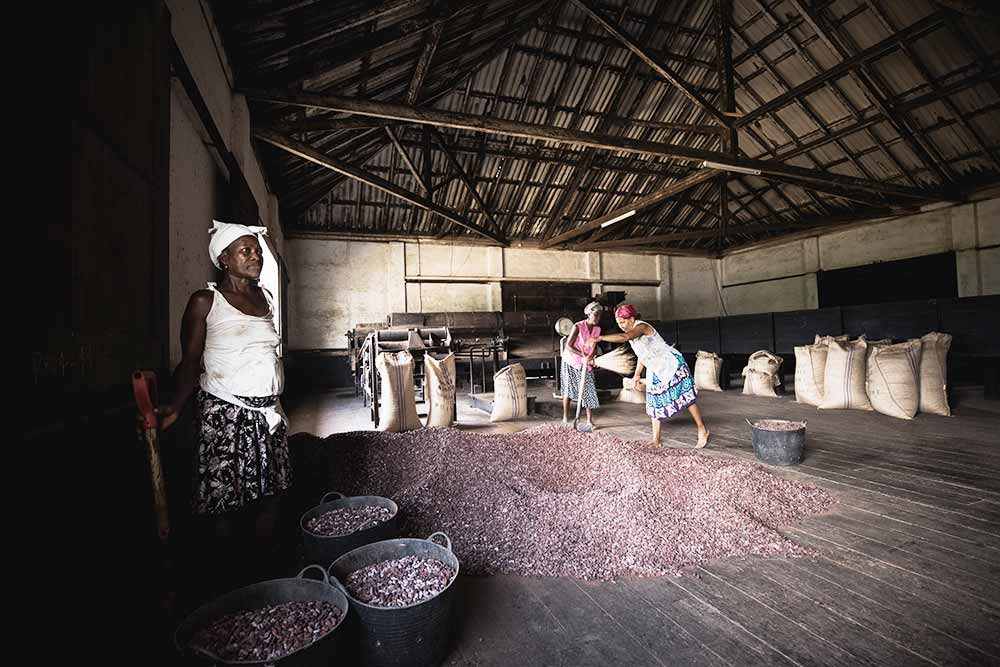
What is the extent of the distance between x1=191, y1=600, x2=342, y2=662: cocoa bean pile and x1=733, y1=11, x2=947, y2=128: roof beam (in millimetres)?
7848

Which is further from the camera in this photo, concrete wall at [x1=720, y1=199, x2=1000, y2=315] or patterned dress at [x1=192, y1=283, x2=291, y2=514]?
concrete wall at [x1=720, y1=199, x2=1000, y2=315]

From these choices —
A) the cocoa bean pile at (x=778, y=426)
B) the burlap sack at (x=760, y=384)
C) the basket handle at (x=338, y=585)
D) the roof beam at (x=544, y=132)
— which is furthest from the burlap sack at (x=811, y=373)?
the basket handle at (x=338, y=585)

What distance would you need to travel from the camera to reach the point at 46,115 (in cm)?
95

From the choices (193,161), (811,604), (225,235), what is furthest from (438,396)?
(811,604)

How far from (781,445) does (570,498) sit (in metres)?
1.64

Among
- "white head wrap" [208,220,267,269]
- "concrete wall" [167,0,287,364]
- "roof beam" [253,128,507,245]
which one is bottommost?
"white head wrap" [208,220,267,269]

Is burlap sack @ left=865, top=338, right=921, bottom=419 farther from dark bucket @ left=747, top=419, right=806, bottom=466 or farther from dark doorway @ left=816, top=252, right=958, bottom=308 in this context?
dark doorway @ left=816, top=252, right=958, bottom=308

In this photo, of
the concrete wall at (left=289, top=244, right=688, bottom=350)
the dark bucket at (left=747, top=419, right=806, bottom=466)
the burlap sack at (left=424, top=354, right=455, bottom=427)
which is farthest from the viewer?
the concrete wall at (left=289, top=244, right=688, bottom=350)

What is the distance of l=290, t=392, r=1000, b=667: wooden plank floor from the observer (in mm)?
1274

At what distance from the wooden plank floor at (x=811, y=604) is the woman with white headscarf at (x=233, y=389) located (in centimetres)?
87

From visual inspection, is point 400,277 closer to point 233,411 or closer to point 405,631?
point 233,411

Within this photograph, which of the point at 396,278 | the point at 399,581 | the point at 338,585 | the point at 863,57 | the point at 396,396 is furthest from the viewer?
the point at 396,278

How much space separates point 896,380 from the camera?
439 cm

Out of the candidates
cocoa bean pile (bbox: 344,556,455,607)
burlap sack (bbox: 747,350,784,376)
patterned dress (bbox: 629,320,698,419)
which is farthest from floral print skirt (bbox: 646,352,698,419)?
burlap sack (bbox: 747,350,784,376)
